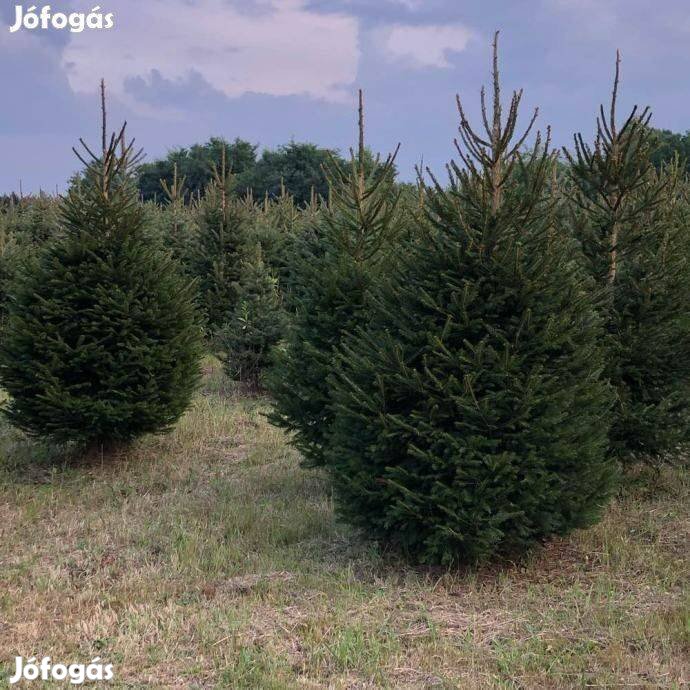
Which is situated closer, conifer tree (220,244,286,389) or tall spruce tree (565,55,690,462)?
tall spruce tree (565,55,690,462)

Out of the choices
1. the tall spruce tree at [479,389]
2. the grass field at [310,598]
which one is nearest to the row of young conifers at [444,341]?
the tall spruce tree at [479,389]

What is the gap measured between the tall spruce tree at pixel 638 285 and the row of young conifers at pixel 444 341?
1.0 inches

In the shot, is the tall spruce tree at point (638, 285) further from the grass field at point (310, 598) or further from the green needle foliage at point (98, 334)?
the green needle foliage at point (98, 334)

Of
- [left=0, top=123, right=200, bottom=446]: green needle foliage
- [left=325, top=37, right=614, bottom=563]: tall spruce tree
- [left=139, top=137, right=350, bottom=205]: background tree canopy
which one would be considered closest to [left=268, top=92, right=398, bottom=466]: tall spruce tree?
[left=0, top=123, right=200, bottom=446]: green needle foliage

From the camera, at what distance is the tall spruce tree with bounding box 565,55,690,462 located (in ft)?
27.2

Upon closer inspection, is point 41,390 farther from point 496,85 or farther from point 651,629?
point 651,629

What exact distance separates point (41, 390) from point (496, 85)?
6.49 m

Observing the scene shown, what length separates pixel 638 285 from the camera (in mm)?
8414

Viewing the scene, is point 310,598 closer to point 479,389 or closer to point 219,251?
point 479,389

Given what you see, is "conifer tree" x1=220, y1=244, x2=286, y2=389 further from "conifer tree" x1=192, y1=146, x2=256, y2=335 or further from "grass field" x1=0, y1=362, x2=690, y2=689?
"grass field" x1=0, y1=362, x2=690, y2=689

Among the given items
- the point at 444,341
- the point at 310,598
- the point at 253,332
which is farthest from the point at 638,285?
the point at 253,332

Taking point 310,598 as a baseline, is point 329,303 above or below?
above

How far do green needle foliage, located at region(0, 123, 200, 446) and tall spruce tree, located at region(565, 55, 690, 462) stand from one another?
17.0 ft

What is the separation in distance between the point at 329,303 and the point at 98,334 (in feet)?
9.89
